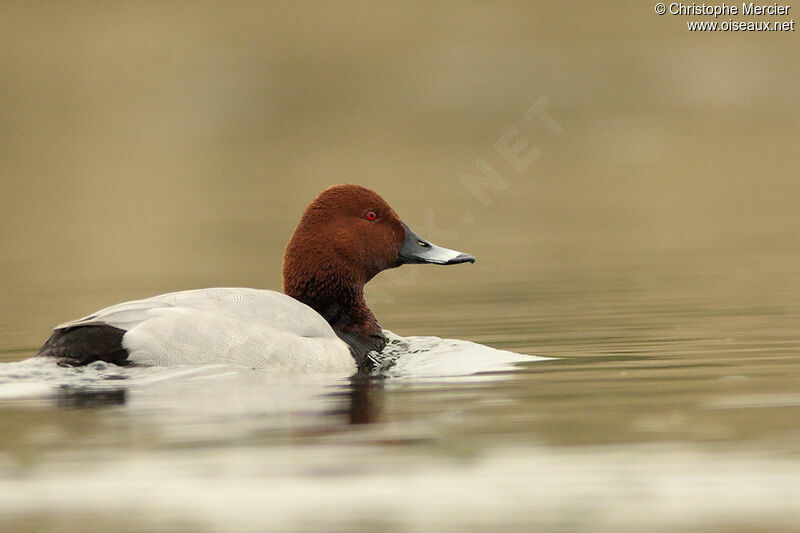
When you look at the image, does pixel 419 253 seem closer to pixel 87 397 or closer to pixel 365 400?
pixel 365 400

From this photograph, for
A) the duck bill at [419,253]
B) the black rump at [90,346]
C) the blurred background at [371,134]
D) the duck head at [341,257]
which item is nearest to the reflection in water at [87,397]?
the black rump at [90,346]

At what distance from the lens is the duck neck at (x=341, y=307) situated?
331 inches

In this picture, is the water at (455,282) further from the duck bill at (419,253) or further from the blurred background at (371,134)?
the duck bill at (419,253)

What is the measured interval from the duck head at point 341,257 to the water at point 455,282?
0.43 m

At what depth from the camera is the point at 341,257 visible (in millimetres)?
8477

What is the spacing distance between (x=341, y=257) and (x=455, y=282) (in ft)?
12.2

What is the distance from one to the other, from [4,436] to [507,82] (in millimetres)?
28731

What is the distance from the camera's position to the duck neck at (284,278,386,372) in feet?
27.6

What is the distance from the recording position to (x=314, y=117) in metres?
35.5

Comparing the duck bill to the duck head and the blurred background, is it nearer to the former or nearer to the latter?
the duck head

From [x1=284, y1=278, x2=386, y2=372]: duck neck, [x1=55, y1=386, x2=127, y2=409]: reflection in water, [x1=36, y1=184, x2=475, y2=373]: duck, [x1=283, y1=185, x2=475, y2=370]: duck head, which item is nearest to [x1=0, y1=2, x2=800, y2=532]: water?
[x1=55, y1=386, x2=127, y2=409]: reflection in water

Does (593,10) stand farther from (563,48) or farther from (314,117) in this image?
(314,117)

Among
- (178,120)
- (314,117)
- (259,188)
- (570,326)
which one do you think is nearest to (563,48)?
(314,117)

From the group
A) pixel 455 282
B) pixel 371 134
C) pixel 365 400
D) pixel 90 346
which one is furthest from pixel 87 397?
pixel 371 134
